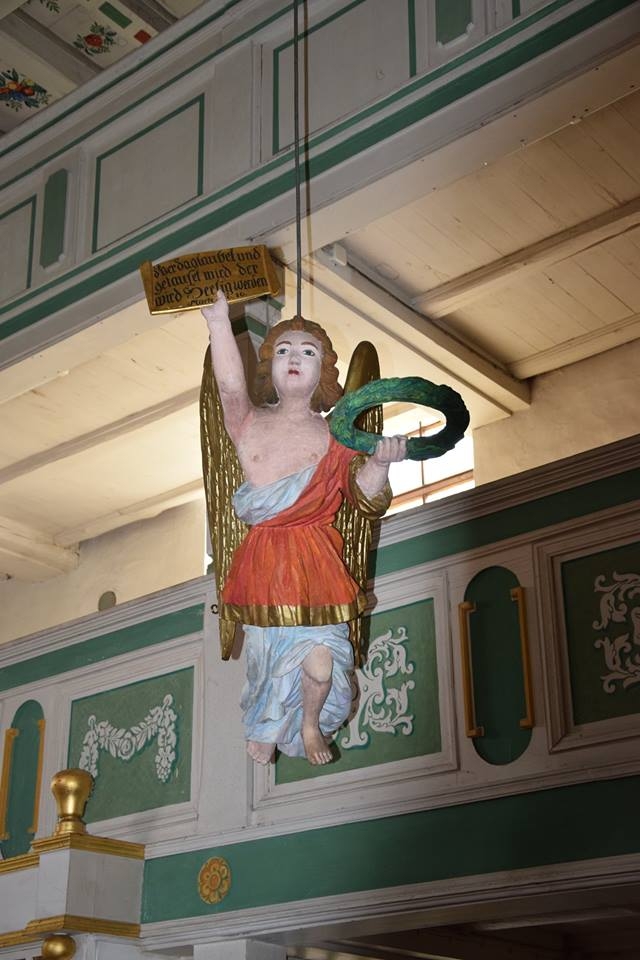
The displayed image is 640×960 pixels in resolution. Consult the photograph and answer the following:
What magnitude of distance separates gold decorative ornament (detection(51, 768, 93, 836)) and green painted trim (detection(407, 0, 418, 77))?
318 centimetres

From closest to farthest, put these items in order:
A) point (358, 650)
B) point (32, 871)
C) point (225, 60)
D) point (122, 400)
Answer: point (358, 650) → point (32, 871) → point (225, 60) → point (122, 400)

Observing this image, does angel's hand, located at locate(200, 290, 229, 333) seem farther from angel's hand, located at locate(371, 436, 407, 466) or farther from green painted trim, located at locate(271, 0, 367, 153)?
green painted trim, located at locate(271, 0, 367, 153)

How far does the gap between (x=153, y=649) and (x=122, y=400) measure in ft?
10.3

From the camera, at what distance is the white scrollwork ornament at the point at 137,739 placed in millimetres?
5875

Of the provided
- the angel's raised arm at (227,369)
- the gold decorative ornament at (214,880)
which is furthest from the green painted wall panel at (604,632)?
the gold decorative ornament at (214,880)

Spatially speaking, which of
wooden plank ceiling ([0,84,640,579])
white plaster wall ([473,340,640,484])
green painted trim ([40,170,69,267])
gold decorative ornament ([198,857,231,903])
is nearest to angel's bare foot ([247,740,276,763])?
gold decorative ornament ([198,857,231,903])

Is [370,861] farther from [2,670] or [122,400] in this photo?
[122,400]

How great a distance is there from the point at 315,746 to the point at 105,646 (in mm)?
1916

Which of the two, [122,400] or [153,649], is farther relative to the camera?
[122,400]

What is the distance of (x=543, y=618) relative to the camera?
4844 millimetres

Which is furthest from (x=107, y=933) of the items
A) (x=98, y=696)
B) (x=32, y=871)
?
(x=98, y=696)

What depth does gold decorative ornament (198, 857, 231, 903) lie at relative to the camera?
5398 mm

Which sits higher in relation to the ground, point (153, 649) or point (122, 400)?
point (122, 400)

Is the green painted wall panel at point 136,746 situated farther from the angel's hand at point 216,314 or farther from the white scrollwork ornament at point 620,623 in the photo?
the white scrollwork ornament at point 620,623
